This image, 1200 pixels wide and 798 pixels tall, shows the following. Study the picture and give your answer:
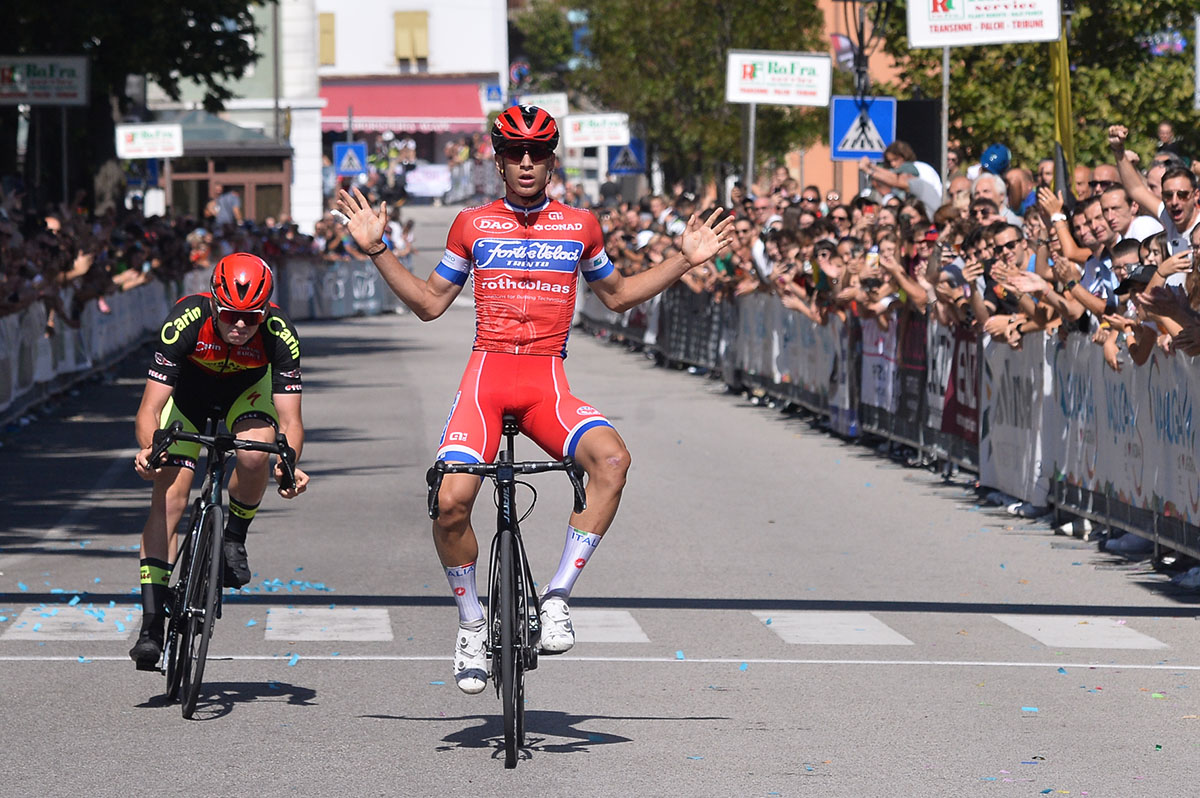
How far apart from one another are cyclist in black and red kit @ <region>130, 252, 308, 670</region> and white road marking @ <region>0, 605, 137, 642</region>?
1433 mm

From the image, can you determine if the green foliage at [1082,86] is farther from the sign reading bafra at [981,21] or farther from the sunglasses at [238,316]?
the sunglasses at [238,316]

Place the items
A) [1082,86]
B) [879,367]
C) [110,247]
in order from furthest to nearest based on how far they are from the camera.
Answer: [110,247]
[1082,86]
[879,367]

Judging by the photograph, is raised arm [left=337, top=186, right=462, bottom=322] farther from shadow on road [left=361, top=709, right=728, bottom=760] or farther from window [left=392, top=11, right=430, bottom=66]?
window [left=392, top=11, right=430, bottom=66]

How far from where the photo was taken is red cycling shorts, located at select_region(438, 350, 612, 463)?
7496 mm

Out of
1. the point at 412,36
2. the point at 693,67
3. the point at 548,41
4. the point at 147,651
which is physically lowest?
the point at 147,651

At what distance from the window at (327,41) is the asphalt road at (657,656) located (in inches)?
3638

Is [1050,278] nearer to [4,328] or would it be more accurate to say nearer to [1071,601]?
[1071,601]

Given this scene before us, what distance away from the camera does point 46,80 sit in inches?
1222

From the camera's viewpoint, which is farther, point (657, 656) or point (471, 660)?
point (657, 656)

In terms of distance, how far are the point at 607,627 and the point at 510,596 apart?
311 cm

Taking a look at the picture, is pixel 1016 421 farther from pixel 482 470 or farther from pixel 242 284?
pixel 482 470

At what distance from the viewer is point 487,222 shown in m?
7.62

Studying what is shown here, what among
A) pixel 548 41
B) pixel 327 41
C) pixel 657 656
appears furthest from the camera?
pixel 327 41

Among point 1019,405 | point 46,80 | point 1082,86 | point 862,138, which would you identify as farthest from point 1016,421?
point 46,80
